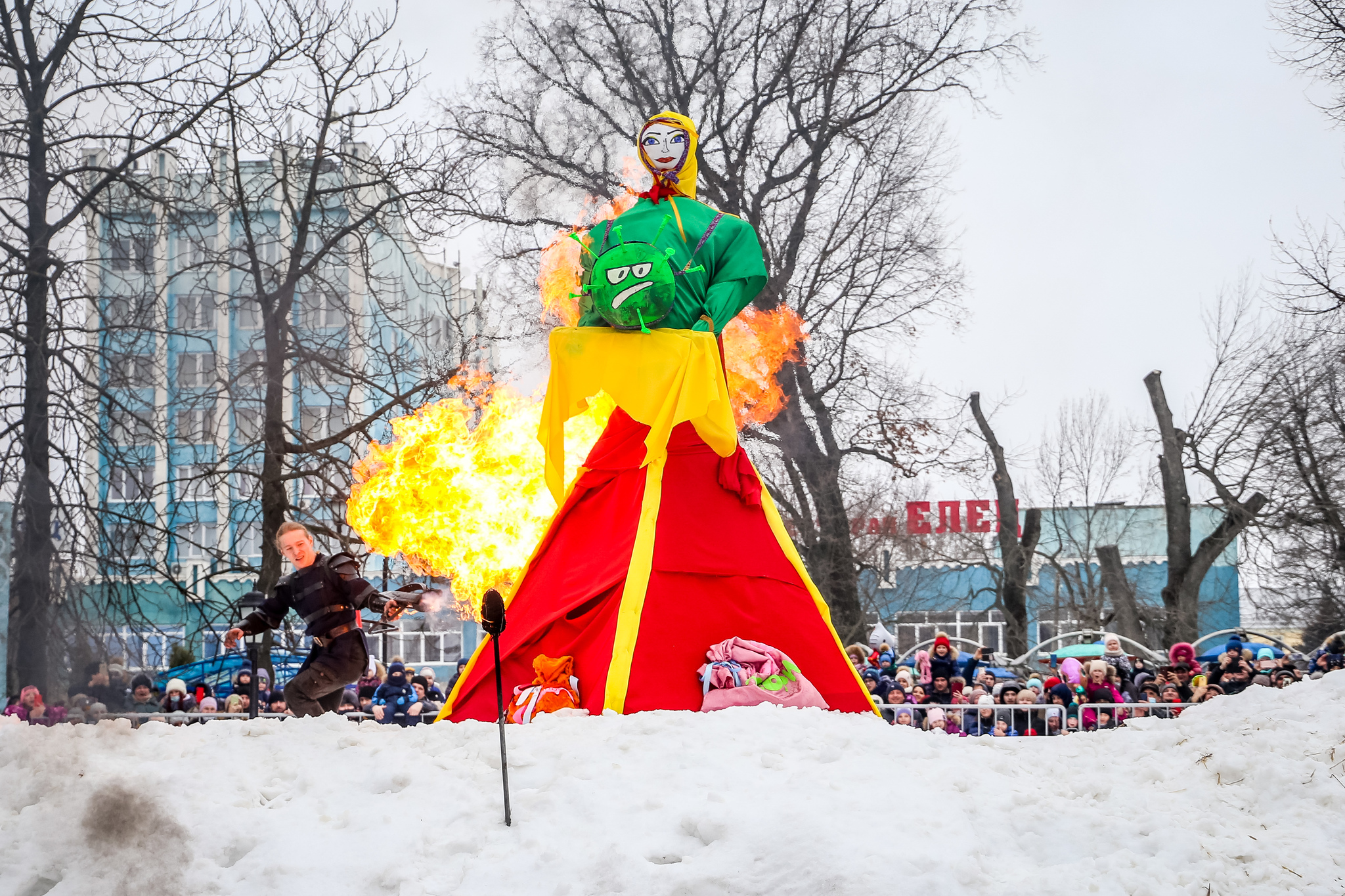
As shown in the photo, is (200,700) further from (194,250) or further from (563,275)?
(563,275)

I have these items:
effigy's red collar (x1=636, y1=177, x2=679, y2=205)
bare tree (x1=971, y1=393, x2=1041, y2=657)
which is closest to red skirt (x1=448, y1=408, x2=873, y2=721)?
effigy's red collar (x1=636, y1=177, x2=679, y2=205)

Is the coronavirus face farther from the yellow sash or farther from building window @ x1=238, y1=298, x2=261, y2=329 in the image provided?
building window @ x1=238, y1=298, x2=261, y2=329

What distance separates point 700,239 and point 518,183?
1153 cm

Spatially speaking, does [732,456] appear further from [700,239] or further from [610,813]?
Answer: [610,813]

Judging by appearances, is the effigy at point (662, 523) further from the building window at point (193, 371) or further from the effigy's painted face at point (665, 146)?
the building window at point (193, 371)

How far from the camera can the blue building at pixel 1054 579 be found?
2359 centimetres

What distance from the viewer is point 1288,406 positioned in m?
16.5

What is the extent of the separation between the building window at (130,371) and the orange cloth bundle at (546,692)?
4.60 meters

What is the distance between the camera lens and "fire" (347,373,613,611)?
766 cm

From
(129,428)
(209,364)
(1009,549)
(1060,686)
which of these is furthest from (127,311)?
(1009,549)

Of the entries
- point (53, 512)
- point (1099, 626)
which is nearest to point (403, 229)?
point (53, 512)

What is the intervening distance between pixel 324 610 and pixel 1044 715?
588cm

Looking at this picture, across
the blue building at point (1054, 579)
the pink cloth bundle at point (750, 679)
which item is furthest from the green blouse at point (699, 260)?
the blue building at point (1054, 579)

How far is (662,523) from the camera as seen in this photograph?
18.8 feet
